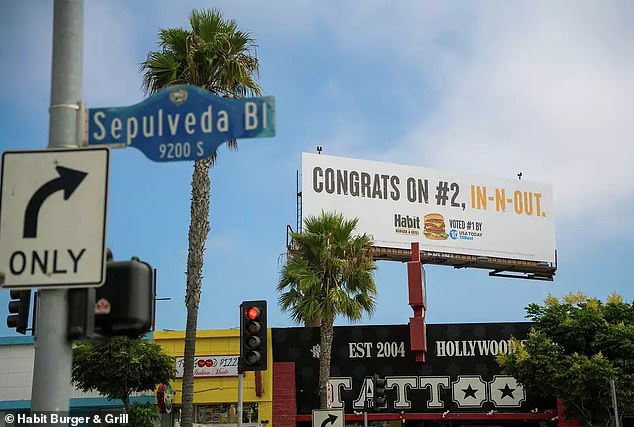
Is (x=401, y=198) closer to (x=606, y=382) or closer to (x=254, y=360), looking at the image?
(x=606, y=382)

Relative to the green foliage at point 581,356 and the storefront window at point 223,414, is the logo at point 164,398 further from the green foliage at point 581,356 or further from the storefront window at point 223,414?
the green foliage at point 581,356

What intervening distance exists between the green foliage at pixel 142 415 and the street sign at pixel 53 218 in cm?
2698

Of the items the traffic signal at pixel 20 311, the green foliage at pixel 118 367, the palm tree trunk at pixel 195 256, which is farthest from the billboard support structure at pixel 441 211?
the traffic signal at pixel 20 311

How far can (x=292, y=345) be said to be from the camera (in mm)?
35625

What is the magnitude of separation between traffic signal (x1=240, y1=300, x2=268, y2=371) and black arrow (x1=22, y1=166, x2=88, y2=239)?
414 inches

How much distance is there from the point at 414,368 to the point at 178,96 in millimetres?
30668

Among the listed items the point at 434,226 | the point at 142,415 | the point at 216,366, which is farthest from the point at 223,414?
the point at 434,226

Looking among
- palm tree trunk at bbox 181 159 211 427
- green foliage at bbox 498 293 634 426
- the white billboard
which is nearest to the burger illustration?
the white billboard

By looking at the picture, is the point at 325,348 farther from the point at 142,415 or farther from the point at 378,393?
the point at 142,415

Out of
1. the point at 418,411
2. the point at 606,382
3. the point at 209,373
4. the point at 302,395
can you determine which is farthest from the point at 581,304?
the point at 209,373

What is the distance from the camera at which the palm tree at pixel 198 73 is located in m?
24.1

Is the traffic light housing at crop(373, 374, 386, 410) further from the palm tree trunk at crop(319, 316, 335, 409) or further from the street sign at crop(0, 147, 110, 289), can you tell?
the street sign at crop(0, 147, 110, 289)

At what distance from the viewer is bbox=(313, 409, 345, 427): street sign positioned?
22062mm

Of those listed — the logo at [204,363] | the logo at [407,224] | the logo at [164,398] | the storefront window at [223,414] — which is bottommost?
the storefront window at [223,414]
